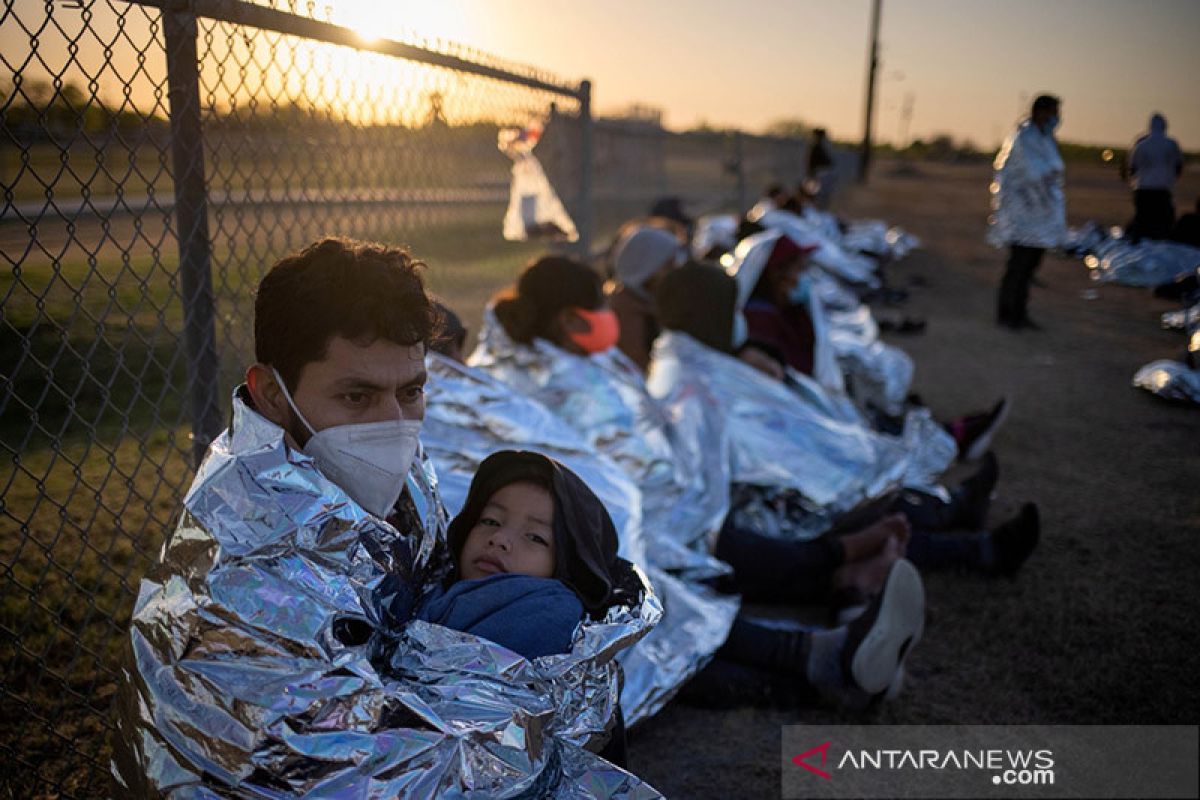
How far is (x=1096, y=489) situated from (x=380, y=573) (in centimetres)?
435

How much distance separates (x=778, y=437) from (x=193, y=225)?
2.57 metres

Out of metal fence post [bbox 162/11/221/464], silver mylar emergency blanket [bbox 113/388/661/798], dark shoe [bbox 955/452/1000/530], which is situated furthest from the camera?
dark shoe [bbox 955/452/1000/530]

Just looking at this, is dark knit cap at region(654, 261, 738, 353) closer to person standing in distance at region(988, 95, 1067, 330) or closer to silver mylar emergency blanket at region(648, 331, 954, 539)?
silver mylar emergency blanket at region(648, 331, 954, 539)

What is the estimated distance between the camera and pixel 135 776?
157 centimetres

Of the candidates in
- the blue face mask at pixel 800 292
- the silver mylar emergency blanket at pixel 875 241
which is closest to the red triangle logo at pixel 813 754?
the blue face mask at pixel 800 292

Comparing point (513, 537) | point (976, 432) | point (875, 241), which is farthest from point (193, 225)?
point (875, 241)

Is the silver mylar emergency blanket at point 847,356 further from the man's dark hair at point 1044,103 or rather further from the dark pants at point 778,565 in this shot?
the man's dark hair at point 1044,103

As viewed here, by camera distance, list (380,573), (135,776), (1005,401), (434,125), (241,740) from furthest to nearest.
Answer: (1005,401), (434,125), (380,573), (135,776), (241,740)

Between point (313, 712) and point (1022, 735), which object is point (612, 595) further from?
point (1022, 735)

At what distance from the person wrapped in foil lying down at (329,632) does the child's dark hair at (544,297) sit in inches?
68.4

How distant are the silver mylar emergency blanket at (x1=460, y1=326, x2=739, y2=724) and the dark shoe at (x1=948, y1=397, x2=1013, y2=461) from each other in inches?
78.3

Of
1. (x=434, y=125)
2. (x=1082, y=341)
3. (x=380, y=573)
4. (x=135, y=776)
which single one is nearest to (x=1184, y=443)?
(x=1082, y=341)

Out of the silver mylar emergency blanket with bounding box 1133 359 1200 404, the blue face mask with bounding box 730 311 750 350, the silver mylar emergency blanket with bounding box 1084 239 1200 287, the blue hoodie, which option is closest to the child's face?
the blue hoodie

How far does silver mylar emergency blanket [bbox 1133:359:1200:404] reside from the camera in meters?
6.36
